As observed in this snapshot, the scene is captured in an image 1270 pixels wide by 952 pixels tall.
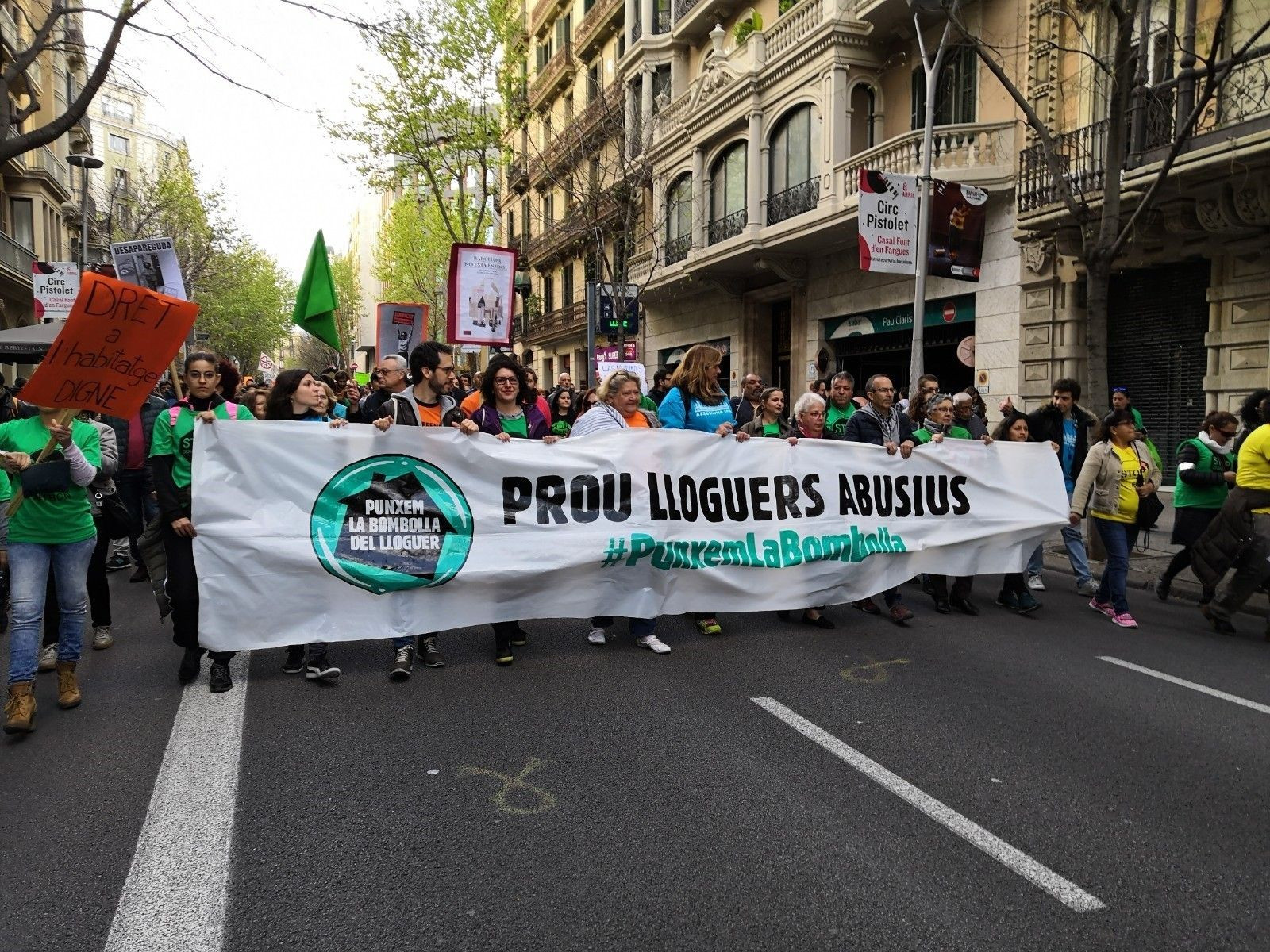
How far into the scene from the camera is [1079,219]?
10.7 meters

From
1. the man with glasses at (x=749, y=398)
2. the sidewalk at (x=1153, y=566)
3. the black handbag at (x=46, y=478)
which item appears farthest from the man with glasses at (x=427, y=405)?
the sidewalk at (x=1153, y=566)

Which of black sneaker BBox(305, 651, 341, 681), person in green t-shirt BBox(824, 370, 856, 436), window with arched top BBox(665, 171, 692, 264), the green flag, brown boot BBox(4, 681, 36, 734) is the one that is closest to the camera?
brown boot BBox(4, 681, 36, 734)

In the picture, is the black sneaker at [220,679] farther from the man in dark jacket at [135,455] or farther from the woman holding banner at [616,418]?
the man in dark jacket at [135,455]

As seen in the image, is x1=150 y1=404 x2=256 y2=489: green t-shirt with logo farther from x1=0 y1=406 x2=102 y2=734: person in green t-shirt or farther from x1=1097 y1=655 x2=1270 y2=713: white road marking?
x1=1097 y1=655 x2=1270 y2=713: white road marking

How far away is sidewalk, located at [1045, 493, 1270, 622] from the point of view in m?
8.05

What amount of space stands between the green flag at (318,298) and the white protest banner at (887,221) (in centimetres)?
786

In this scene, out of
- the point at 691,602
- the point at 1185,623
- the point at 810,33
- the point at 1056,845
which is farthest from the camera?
the point at 810,33

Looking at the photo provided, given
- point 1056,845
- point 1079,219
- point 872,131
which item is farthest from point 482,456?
point 872,131

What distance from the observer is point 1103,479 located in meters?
7.29

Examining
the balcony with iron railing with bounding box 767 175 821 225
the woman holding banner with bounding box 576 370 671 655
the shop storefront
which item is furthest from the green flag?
the balcony with iron railing with bounding box 767 175 821 225

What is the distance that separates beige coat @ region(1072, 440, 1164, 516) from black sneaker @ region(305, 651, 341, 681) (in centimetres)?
567

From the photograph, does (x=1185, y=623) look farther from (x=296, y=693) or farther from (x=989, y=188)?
(x=989, y=188)

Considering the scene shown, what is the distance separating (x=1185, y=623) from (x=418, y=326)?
11.0 metres

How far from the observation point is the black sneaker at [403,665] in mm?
5309
